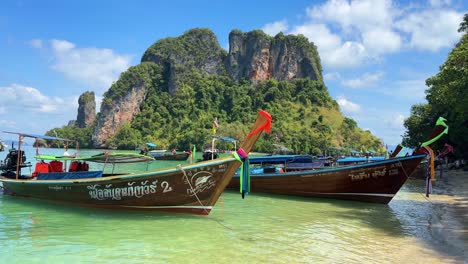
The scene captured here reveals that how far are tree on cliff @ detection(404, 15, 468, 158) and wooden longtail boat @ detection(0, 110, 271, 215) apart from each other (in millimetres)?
11852

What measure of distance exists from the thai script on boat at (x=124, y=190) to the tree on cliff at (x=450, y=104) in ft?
44.4

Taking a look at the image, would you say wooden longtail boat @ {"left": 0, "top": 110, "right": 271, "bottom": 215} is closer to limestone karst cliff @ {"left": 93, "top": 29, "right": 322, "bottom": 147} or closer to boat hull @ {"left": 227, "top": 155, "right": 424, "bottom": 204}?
boat hull @ {"left": 227, "top": 155, "right": 424, "bottom": 204}

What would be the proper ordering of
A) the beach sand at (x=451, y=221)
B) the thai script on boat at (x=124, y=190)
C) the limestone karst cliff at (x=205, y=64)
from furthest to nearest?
the limestone karst cliff at (x=205, y=64) < the thai script on boat at (x=124, y=190) < the beach sand at (x=451, y=221)

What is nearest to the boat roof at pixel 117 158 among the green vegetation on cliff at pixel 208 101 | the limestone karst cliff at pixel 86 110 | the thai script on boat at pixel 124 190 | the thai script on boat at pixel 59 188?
A: the thai script on boat at pixel 59 188

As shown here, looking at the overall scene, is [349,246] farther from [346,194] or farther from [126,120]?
Result: [126,120]

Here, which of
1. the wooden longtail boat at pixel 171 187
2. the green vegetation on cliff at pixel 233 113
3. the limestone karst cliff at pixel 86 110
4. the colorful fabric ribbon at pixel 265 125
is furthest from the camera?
the limestone karst cliff at pixel 86 110

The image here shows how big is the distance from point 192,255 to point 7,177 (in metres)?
10.7

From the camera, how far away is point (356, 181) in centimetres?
1375

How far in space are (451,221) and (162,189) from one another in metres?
8.13

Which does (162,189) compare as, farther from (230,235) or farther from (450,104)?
(450,104)

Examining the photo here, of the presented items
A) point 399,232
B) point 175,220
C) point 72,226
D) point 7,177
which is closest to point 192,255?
point 175,220

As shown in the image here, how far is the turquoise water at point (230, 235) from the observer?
6.79 metres

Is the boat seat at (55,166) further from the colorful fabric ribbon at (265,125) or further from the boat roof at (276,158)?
the boat roof at (276,158)

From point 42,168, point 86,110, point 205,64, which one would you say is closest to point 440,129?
point 42,168
